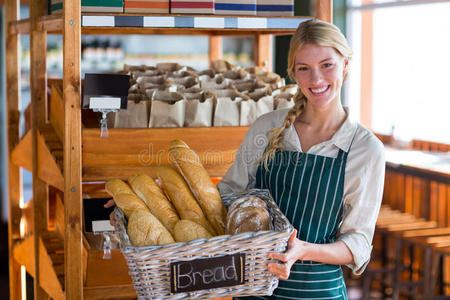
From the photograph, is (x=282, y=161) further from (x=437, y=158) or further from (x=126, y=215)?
(x=437, y=158)

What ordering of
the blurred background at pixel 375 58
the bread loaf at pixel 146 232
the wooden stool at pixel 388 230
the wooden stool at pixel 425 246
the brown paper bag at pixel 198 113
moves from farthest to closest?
1. the blurred background at pixel 375 58
2. the wooden stool at pixel 388 230
3. the wooden stool at pixel 425 246
4. the brown paper bag at pixel 198 113
5. the bread loaf at pixel 146 232

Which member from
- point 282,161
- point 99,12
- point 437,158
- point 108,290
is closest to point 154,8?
point 99,12

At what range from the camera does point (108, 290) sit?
2.15 metres

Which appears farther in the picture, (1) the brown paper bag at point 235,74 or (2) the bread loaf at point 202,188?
(1) the brown paper bag at point 235,74

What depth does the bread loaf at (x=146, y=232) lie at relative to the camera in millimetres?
1370

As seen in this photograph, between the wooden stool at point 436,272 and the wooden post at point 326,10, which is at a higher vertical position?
the wooden post at point 326,10

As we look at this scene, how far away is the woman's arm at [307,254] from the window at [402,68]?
3.67m

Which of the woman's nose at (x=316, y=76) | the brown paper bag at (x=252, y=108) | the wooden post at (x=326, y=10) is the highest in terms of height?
the wooden post at (x=326, y=10)

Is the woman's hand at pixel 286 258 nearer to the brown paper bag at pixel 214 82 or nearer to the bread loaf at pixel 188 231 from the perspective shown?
the bread loaf at pixel 188 231

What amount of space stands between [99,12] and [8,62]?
1093 millimetres

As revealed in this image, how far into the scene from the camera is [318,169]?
62.7 inches

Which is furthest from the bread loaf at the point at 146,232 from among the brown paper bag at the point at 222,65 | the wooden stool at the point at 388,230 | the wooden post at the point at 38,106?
the wooden stool at the point at 388,230

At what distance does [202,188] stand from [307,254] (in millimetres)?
357

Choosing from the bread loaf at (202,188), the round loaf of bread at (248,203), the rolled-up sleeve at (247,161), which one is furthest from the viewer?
the rolled-up sleeve at (247,161)
